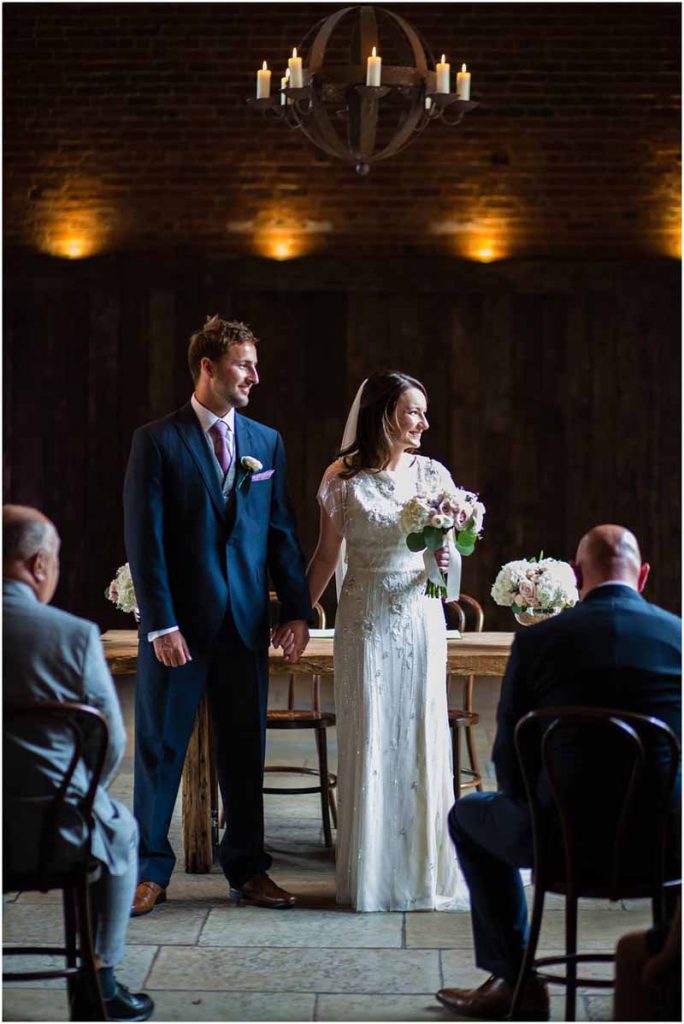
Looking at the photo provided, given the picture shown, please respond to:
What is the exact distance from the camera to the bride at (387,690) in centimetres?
439

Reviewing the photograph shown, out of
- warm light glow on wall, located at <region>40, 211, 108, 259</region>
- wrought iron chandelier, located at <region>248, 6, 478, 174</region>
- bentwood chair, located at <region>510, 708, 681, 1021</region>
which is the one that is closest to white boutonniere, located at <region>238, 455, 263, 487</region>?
bentwood chair, located at <region>510, 708, 681, 1021</region>

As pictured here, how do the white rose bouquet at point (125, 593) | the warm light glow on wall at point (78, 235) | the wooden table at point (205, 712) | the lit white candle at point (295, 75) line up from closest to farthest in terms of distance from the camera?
the wooden table at point (205, 712) < the white rose bouquet at point (125, 593) < the lit white candle at point (295, 75) < the warm light glow on wall at point (78, 235)

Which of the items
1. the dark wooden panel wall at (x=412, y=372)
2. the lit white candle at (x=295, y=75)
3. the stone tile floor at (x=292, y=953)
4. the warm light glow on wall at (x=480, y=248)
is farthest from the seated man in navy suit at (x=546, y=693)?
the warm light glow on wall at (x=480, y=248)

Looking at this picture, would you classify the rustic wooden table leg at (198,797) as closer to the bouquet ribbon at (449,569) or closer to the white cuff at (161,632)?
the white cuff at (161,632)

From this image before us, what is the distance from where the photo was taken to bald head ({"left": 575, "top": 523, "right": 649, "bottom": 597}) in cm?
325

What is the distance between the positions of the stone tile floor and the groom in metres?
0.20

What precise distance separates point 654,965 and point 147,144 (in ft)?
27.4

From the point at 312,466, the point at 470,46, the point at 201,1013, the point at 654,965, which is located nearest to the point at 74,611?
the point at 312,466

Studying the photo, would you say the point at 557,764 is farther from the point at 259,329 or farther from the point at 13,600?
the point at 259,329

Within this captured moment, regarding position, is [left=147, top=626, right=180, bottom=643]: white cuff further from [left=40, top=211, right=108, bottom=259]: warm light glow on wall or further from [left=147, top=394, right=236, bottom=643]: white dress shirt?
[left=40, top=211, right=108, bottom=259]: warm light glow on wall

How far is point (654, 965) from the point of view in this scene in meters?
2.89

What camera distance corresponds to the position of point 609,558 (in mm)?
3254

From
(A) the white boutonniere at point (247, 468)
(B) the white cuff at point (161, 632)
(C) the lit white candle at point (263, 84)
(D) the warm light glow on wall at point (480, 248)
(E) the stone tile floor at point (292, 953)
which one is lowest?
(E) the stone tile floor at point (292, 953)

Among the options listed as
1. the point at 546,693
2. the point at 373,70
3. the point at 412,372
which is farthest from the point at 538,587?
the point at 412,372
